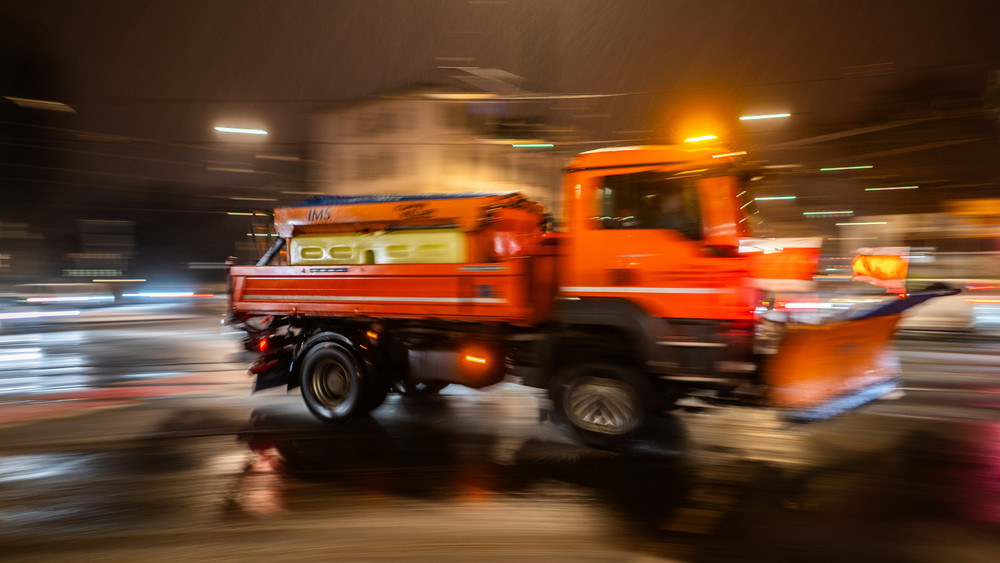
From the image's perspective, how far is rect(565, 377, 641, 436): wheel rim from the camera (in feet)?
16.9

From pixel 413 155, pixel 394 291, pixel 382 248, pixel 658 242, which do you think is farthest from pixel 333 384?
pixel 413 155

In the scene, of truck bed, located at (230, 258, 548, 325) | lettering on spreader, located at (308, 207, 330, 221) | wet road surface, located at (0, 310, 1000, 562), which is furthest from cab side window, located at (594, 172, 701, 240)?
lettering on spreader, located at (308, 207, 330, 221)

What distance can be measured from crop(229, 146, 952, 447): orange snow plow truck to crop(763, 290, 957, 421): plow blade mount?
0.02 m

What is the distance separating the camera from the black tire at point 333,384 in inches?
249

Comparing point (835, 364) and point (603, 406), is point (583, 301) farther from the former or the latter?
point (835, 364)

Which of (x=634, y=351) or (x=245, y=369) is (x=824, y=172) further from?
(x=245, y=369)

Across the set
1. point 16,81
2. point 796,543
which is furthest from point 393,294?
point 16,81

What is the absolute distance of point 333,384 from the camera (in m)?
6.66

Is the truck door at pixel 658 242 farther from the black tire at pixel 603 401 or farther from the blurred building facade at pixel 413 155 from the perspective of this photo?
the blurred building facade at pixel 413 155

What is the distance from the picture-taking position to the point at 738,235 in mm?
4730

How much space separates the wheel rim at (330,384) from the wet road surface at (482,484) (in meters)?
0.42

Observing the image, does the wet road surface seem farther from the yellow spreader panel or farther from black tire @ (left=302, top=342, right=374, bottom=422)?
the yellow spreader panel

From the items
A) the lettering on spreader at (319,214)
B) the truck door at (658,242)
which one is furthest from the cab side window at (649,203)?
the lettering on spreader at (319,214)

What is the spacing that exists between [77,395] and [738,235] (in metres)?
9.14
